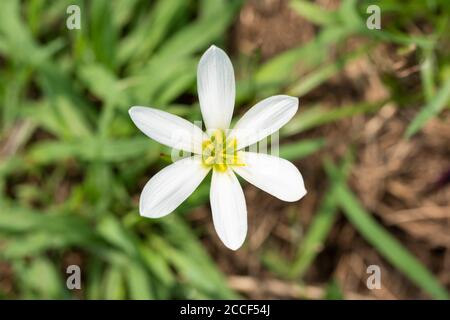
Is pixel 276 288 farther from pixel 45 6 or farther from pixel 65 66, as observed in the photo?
pixel 45 6

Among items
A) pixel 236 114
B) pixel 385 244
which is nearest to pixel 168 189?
pixel 236 114

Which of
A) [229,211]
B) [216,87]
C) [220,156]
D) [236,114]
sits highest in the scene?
[236,114]

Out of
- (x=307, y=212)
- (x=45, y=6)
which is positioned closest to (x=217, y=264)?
(x=307, y=212)

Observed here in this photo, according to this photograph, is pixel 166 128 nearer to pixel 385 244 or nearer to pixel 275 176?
pixel 275 176

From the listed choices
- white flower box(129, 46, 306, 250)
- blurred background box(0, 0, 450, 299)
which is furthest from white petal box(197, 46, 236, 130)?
blurred background box(0, 0, 450, 299)

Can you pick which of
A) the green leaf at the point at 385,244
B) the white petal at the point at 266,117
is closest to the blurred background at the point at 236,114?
the green leaf at the point at 385,244

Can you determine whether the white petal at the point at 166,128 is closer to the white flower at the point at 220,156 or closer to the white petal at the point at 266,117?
the white flower at the point at 220,156
